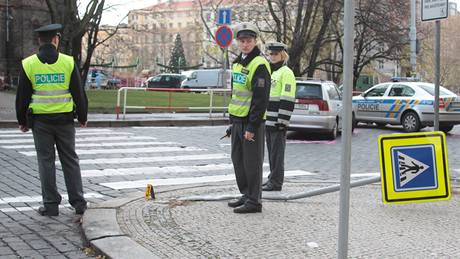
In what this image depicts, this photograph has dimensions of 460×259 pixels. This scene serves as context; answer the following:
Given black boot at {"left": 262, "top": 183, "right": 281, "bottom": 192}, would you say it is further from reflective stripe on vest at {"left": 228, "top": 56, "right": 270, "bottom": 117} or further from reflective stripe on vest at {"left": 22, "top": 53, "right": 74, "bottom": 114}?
reflective stripe on vest at {"left": 22, "top": 53, "right": 74, "bottom": 114}

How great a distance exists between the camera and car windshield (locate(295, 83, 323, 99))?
1534cm

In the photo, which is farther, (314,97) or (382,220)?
(314,97)

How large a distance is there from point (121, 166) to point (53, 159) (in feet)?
12.2

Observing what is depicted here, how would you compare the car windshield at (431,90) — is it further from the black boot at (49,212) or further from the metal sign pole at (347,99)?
the metal sign pole at (347,99)

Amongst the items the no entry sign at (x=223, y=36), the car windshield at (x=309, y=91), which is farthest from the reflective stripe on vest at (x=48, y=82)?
the no entry sign at (x=223, y=36)

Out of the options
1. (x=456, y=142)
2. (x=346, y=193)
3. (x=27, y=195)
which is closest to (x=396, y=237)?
(x=346, y=193)

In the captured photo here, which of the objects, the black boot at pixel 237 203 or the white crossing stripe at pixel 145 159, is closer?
the black boot at pixel 237 203

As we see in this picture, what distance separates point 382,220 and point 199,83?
174 ft

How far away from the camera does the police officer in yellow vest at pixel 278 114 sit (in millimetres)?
7504

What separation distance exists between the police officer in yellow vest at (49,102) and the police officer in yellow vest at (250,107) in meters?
1.63

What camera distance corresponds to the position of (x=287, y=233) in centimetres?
541

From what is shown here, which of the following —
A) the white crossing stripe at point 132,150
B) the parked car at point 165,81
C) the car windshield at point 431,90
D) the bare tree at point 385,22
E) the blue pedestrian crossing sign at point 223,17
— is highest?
the bare tree at point 385,22

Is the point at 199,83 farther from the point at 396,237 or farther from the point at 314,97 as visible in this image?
the point at 396,237

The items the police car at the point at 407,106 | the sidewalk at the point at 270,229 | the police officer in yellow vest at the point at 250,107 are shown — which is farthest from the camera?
the police car at the point at 407,106
